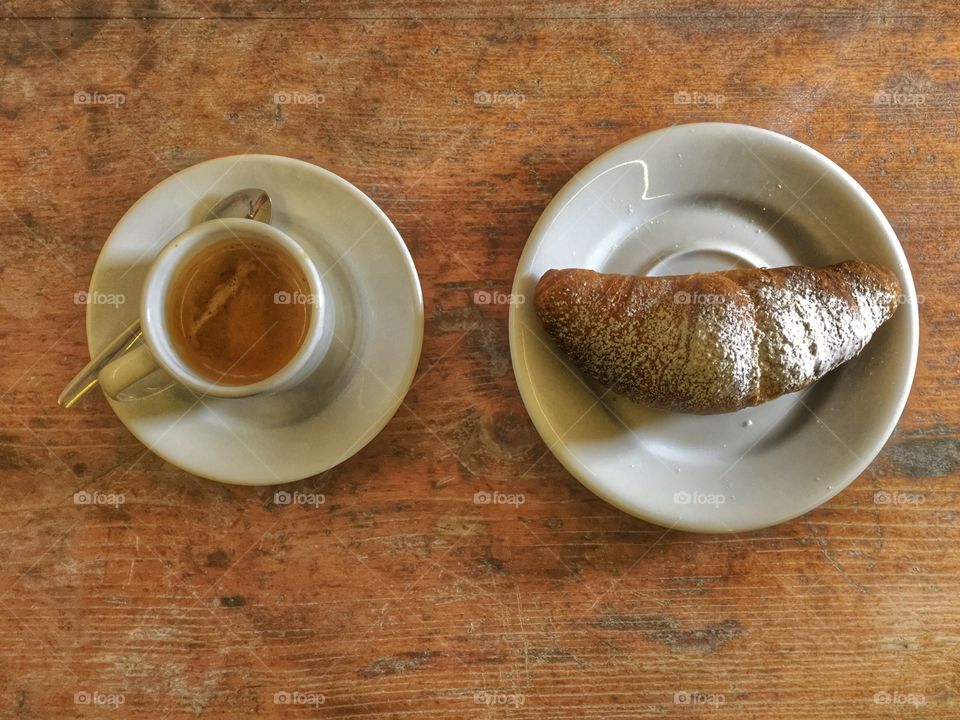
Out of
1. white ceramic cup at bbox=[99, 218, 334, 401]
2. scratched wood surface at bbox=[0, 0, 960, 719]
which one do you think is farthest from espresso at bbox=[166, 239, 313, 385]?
scratched wood surface at bbox=[0, 0, 960, 719]

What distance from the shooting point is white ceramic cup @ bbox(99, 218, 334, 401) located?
0.83 meters

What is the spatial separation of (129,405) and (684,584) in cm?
85

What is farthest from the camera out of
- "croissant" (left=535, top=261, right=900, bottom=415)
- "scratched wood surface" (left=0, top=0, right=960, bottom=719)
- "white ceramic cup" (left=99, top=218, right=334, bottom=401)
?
"scratched wood surface" (left=0, top=0, right=960, bottom=719)

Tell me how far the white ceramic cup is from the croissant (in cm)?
31

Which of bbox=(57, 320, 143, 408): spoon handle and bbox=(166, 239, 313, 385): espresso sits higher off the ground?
bbox=(166, 239, 313, 385): espresso

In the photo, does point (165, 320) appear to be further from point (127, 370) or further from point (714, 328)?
point (714, 328)

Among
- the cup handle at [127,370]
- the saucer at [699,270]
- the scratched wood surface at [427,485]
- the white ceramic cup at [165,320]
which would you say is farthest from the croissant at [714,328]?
the cup handle at [127,370]

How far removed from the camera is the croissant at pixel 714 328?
0.94 meters

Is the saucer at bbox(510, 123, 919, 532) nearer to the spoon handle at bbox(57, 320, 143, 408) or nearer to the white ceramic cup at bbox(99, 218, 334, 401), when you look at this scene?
the white ceramic cup at bbox(99, 218, 334, 401)

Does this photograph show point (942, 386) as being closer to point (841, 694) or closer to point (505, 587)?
point (841, 694)

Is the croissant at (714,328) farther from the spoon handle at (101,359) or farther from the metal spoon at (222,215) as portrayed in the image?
the spoon handle at (101,359)

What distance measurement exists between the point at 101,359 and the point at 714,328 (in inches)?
32.4

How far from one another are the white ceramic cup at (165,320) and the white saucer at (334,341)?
0.32 ft

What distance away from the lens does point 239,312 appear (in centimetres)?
92
